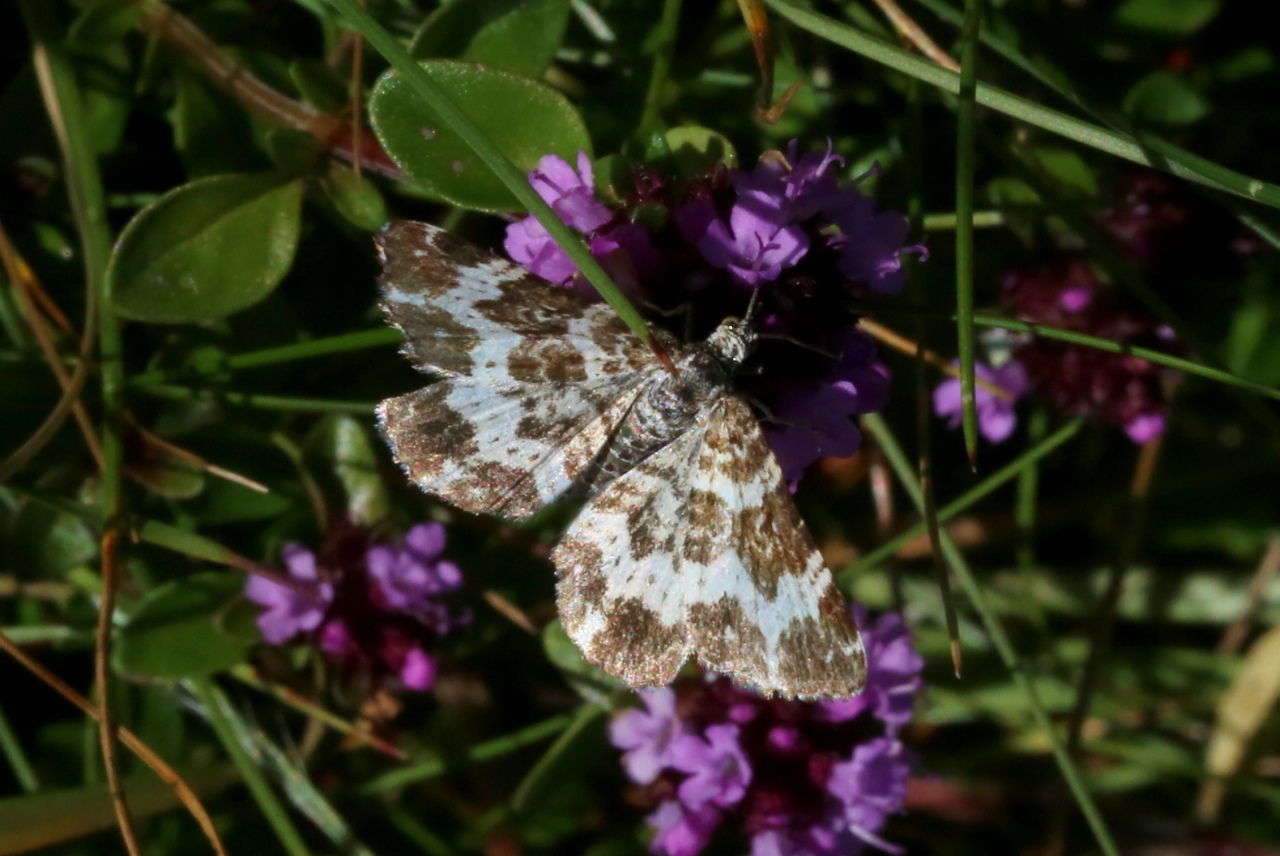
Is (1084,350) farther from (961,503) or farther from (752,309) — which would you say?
(752,309)

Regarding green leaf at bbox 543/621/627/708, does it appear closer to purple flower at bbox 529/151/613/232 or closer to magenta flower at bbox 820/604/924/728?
magenta flower at bbox 820/604/924/728

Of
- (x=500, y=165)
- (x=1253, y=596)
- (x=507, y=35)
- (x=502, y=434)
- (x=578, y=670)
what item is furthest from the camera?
(x=1253, y=596)

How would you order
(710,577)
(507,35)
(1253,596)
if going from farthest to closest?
(1253,596), (507,35), (710,577)

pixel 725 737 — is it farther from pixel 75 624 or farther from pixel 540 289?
pixel 75 624

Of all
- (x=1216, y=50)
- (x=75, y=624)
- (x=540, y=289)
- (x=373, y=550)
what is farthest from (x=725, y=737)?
(x=1216, y=50)

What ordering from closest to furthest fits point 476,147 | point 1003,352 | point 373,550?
point 476,147, point 373,550, point 1003,352

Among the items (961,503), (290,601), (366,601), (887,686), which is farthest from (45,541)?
(961,503)
